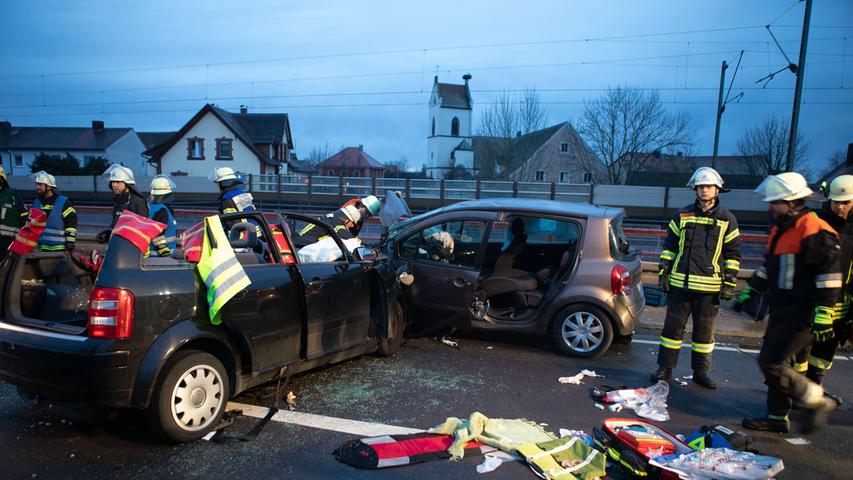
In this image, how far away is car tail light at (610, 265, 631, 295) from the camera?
5598mm

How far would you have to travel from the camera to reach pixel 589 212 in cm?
594

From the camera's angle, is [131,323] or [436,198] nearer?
[131,323]

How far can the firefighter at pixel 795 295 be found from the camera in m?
3.71

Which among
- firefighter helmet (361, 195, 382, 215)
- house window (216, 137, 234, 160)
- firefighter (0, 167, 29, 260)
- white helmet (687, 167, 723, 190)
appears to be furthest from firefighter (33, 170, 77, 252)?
house window (216, 137, 234, 160)

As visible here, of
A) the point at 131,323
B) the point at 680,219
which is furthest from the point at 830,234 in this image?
the point at 131,323

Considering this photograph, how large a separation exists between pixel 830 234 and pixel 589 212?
7.94 ft

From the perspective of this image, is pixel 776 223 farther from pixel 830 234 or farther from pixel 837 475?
pixel 837 475

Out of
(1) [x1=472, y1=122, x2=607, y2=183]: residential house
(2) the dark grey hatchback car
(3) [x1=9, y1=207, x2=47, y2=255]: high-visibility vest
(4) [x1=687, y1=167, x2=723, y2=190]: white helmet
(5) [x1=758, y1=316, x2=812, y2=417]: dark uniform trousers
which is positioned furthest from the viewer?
(1) [x1=472, y1=122, x2=607, y2=183]: residential house

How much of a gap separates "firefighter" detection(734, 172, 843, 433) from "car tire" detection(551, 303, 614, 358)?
67.4 inches

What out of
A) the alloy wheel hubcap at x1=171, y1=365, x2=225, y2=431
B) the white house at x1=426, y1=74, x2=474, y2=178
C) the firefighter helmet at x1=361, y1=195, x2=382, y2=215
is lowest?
the alloy wheel hubcap at x1=171, y1=365, x2=225, y2=431

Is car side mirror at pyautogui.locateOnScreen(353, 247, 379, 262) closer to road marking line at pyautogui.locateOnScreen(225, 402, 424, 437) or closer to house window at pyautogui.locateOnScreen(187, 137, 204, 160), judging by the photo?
road marking line at pyautogui.locateOnScreen(225, 402, 424, 437)

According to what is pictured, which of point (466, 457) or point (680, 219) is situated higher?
point (680, 219)

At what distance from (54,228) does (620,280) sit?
21.0 feet

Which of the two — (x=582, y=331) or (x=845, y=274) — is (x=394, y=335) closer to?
(x=582, y=331)
